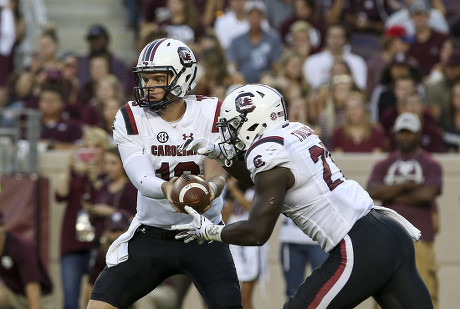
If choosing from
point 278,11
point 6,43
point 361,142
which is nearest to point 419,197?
point 361,142

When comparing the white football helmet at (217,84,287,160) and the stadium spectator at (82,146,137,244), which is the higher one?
the white football helmet at (217,84,287,160)

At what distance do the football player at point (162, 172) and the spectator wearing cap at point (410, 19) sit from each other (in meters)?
6.38

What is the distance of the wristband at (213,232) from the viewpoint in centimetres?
539

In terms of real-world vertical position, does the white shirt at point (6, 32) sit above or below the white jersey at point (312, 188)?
below

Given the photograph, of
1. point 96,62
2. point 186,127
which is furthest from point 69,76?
point 186,127

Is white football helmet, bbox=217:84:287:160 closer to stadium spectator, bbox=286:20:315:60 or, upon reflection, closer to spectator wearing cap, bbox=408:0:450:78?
stadium spectator, bbox=286:20:315:60

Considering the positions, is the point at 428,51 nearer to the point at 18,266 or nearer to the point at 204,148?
the point at 18,266

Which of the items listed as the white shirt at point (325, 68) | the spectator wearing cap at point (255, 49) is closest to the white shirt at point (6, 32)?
the spectator wearing cap at point (255, 49)

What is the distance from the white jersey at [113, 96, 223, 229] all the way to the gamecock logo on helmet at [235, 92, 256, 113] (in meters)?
0.53

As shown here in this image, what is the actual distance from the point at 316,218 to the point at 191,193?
673 millimetres

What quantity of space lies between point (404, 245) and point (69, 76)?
21.5 feet

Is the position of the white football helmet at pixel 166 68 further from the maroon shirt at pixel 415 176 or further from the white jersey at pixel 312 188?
the maroon shirt at pixel 415 176

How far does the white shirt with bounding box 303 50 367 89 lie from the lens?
1127 centimetres

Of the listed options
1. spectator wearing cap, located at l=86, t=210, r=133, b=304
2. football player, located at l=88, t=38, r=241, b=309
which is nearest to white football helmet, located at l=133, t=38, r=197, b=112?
football player, located at l=88, t=38, r=241, b=309
